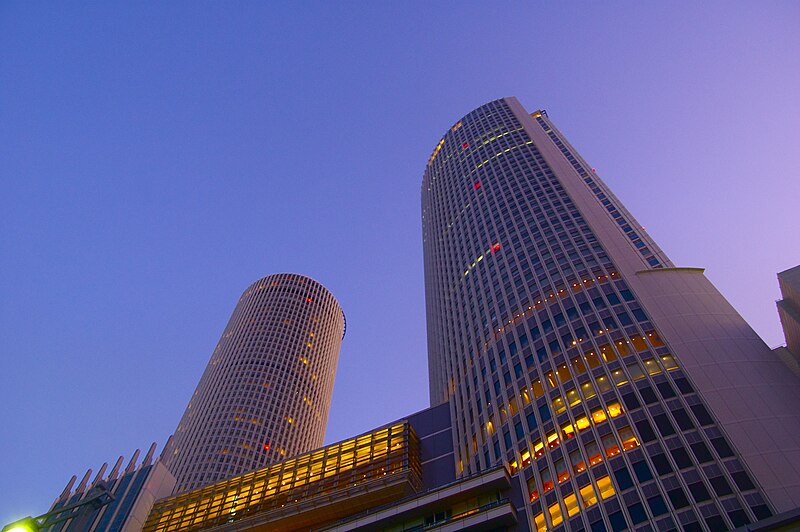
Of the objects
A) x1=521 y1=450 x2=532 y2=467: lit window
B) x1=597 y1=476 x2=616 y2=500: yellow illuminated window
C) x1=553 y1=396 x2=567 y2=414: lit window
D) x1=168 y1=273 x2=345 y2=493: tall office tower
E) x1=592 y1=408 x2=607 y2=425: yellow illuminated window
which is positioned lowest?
x1=597 y1=476 x2=616 y2=500: yellow illuminated window

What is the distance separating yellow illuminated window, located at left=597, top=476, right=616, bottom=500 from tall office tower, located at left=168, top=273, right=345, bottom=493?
10142 centimetres

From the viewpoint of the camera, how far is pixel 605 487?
5209cm

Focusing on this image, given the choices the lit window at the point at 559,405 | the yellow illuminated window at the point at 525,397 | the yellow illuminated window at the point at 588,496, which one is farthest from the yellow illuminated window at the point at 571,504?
the yellow illuminated window at the point at 525,397

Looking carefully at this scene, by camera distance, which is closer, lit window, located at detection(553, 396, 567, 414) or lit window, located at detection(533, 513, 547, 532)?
lit window, located at detection(533, 513, 547, 532)

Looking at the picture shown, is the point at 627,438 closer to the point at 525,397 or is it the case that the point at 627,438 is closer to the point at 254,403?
the point at 525,397

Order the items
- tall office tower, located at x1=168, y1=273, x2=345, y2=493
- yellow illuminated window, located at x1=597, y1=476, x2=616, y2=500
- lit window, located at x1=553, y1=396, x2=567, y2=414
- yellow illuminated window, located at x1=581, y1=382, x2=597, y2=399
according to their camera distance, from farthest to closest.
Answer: tall office tower, located at x1=168, y1=273, x2=345, y2=493 < lit window, located at x1=553, y1=396, x2=567, y2=414 < yellow illuminated window, located at x1=581, y1=382, x2=597, y2=399 < yellow illuminated window, located at x1=597, y1=476, x2=616, y2=500

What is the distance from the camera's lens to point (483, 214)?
111 m

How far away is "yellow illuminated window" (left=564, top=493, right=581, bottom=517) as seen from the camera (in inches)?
2037

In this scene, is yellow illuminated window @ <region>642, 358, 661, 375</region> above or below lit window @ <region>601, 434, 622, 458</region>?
above

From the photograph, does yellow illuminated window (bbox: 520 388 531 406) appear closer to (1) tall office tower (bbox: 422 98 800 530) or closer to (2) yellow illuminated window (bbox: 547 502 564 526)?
(1) tall office tower (bbox: 422 98 800 530)

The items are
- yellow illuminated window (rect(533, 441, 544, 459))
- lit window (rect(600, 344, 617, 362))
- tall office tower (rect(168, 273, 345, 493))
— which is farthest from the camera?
tall office tower (rect(168, 273, 345, 493))

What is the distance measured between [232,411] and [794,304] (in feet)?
432

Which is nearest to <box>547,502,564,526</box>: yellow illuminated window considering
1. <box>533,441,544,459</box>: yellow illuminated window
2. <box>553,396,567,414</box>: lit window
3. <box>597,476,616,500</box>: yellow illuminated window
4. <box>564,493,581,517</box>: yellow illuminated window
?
<box>564,493,581,517</box>: yellow illuminated window

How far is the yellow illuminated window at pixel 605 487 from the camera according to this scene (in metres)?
51.3
